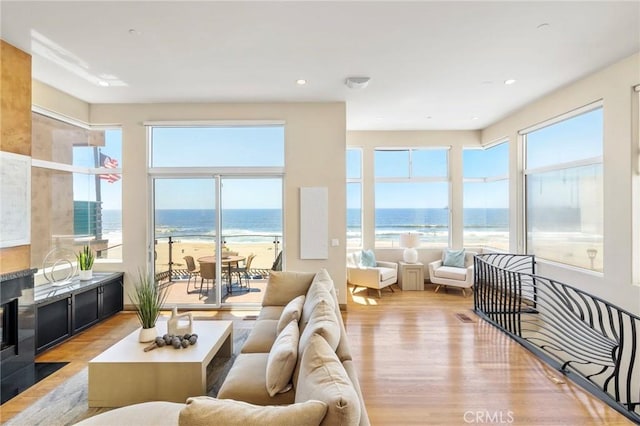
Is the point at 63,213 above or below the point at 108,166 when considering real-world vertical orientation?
below

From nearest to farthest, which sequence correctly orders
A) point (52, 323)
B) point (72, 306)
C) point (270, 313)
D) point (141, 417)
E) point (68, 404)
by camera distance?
1. point (141, 417)
2. point (68, 404)
3. point (270, 313)
4. point (52, 323)
5. point (72, 306)

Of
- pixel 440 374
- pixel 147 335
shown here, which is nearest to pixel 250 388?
pixel 147 335

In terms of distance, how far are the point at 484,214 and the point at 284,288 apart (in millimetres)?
5302

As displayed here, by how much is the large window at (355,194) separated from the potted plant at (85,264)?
16.0 ft

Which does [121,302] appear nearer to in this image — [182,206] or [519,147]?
[182,206]

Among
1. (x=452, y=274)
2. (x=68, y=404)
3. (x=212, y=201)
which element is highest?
(x=212, y=201)

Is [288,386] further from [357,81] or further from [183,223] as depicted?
[183,223]

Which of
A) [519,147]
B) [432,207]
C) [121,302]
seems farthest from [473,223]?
[121,302]

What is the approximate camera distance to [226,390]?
189 cm

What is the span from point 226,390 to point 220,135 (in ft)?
13.5

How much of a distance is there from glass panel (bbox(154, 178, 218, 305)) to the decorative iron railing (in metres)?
4.44

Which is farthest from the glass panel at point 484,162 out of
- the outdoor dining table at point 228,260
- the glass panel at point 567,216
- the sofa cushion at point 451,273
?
the outdoor dining table at point 228,260

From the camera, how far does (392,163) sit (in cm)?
696

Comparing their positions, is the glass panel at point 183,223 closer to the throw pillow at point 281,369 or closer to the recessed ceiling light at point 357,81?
the recessed ceiling light at point 357,81
